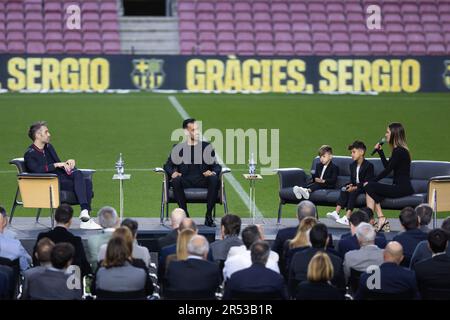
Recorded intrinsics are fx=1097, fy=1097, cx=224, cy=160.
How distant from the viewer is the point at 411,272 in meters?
9.38

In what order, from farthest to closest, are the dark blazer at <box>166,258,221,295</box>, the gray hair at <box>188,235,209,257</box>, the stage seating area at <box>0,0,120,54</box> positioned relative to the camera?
the stage seating area at <box>0,0,120,54</box>, the gray hair at <box>188,235,209,257</box>, the dark blazer at <box>166,258,221,295</box>

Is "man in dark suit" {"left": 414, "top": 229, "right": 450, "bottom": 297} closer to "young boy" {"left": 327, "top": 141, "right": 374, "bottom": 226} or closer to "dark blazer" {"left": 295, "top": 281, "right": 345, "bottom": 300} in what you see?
"dark blazer" {"left": 295, "top": 281, "right": 345, "bottom": 300}

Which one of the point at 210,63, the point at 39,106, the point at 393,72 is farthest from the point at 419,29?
the point at 39,106

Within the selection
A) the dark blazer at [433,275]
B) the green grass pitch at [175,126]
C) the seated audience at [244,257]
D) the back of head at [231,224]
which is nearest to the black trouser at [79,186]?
the green grass pitch at [175,126]

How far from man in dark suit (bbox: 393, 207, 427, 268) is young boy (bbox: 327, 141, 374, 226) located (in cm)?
308

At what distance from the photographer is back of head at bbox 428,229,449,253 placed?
985 cm

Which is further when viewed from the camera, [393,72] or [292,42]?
[292,42]

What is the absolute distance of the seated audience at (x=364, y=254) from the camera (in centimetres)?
1012

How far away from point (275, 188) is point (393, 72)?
1575cm

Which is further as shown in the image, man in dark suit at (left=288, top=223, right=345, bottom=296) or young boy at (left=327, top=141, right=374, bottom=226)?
young boy at (left=327, top=141, right=374, bottom=226)

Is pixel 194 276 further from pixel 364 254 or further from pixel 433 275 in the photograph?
pixel 433 275

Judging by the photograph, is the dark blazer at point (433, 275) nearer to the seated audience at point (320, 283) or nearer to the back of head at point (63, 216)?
the seated audience at point (320, 283)

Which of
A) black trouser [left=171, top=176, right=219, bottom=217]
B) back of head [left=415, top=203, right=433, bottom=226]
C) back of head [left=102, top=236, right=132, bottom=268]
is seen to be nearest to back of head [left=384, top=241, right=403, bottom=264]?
back of head [left=415, top=203, right=433, bottom=226]
